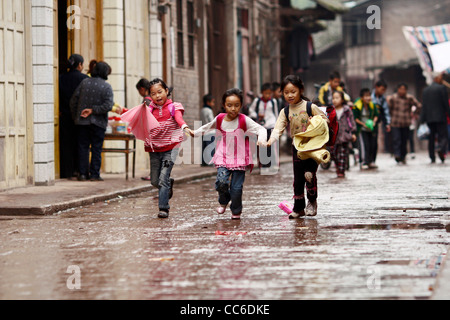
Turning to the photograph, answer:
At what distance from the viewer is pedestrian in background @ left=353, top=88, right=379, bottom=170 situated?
22.3 meters

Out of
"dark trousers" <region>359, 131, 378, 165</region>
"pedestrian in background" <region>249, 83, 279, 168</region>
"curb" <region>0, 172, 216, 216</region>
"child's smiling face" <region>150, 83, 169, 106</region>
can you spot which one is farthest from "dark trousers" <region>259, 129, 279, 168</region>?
"child's smiling face" <region>150, 83, 169, 106</region>

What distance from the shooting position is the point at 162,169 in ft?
39.1

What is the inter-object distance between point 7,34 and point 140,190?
2979 millimetres

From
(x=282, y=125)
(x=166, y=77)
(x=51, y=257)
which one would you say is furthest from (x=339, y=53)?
(x=51, y=257)

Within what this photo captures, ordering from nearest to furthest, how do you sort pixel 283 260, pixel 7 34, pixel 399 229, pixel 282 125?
1. pixel 283 260
2. pixel 399 229
3. pixel 282 125
4. pixel 7 34

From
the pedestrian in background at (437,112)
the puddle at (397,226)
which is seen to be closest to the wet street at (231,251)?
the puddle at (397,226)

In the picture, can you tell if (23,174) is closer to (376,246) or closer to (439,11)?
(376,246)

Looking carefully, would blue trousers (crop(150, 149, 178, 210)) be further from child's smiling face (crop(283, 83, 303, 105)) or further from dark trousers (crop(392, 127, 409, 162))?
dark trousers (crop(392, 127, 409, 162))

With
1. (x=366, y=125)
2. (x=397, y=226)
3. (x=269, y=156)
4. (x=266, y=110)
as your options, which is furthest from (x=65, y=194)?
(x=366, y=125)

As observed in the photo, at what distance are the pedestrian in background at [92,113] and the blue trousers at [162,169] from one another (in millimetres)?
4969

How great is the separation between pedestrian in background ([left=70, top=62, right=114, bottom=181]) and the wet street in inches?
133

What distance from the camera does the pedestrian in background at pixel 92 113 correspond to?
16875mm

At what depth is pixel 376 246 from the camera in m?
8.51
